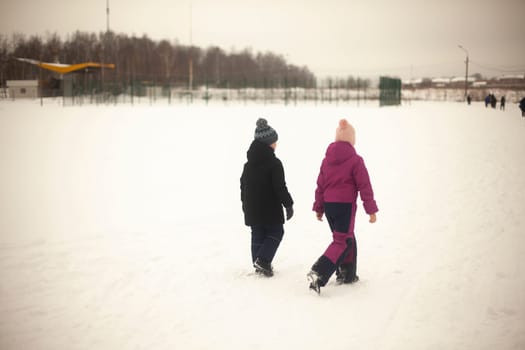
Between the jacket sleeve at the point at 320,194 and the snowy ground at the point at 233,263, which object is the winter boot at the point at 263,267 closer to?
the snowy ground at the point at 233,263

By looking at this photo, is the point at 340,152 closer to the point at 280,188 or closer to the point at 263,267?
the point at 280,188

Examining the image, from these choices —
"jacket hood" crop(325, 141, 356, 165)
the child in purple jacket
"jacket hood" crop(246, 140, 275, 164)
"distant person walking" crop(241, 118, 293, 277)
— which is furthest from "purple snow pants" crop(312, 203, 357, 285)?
"jacket hood" crop(246, 140, 275, 164)

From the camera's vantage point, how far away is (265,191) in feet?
14.9

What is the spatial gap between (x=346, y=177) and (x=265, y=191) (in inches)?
33.6

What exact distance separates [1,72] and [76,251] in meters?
76.2

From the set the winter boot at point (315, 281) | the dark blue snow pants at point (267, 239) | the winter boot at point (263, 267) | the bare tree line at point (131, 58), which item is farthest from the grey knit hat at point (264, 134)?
the bare tree line at point (131, 58)

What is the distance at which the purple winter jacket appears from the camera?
13.4 feet

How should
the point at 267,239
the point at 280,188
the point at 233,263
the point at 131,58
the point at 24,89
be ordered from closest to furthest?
the point at 280,188 → the point at 267,239 → the point at 233,263 → the point at 24,89 → the point at 131,58

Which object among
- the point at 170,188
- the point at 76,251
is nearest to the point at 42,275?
the point at 76,251

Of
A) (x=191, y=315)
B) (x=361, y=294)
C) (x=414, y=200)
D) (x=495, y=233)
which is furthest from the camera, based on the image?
(x=414, y=200)

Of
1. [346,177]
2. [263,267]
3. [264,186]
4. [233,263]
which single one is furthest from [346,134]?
[233,263]

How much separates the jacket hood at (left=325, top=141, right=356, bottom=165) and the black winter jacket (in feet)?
1.84

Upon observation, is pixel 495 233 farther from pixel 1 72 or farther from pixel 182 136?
pixel 1 72

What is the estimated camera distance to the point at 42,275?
4875 millimetres
